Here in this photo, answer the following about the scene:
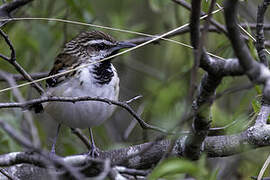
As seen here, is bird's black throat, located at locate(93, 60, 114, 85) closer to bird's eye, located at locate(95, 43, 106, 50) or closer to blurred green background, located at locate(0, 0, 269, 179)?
bird's eye, located at locate(95, 43, 106, 50)

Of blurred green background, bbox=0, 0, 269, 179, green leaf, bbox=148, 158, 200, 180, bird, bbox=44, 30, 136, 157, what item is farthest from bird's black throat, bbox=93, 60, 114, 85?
green leaf, bbox=148, 158, 200, 180

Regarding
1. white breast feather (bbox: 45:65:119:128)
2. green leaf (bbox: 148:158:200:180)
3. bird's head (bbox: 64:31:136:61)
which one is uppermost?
bird's head (bbox: 64:31:136:61)

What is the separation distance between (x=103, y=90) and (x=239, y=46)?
2.75m

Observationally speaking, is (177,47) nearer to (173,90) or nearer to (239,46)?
(173,90)

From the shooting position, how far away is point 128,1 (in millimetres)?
8656

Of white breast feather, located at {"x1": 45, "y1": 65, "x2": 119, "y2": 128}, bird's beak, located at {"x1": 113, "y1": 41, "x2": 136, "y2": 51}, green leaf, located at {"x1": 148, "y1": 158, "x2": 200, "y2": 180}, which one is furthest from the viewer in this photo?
bird's beak, located at {"x1": 113, "y1": 41, "x2": 136, "y2": 51}

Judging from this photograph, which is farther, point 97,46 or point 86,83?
point 97,46

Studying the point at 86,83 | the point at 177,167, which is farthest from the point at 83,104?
the point at 177,167

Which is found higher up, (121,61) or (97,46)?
(97,46)

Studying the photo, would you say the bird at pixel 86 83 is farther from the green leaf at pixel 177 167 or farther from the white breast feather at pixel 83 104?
the green leaf at pixel 177 167

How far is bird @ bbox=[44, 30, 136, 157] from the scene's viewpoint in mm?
4828

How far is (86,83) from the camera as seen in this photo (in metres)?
4.81

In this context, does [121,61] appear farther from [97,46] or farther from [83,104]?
[83,104]

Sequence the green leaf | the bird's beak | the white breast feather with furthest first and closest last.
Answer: the bird's beak
the white breast feather
the green leaf
